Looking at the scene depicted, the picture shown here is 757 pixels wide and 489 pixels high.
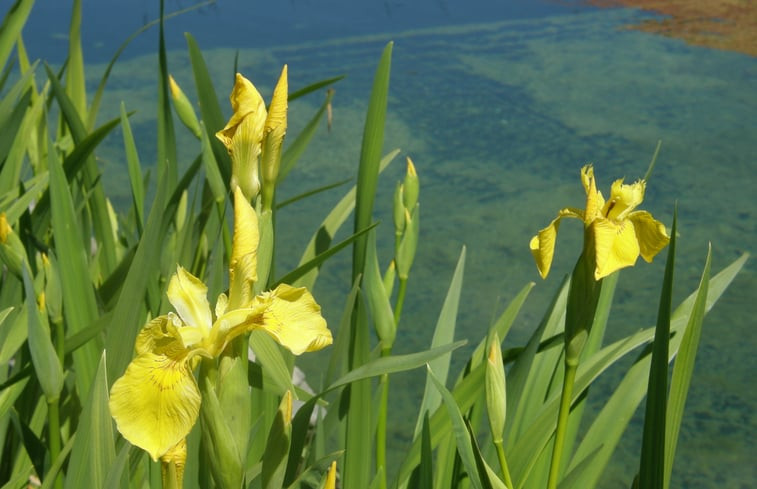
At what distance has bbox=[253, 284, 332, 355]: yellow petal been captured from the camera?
1.29 feet

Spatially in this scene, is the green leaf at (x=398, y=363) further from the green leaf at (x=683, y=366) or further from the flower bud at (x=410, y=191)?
the flower bud at (x=410, y=191)

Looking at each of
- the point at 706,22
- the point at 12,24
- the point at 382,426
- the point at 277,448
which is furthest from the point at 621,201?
the point at 706,22

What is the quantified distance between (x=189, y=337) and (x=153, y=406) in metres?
0.04

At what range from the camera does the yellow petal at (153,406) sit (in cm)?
36

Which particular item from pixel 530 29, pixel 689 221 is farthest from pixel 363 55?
pixel 689 221

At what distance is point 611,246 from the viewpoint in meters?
0.49

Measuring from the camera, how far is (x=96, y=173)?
1007 millimetres

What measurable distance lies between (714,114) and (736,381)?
136 centimetres

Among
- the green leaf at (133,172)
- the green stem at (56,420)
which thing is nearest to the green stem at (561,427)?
the green stem at (56,420)

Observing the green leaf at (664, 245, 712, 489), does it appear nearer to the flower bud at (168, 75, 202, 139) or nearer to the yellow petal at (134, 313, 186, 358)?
the yellow petal at (134, 313, 186, 358)

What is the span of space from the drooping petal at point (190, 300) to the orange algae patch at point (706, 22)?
3.20m

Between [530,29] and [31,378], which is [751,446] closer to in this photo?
[31,378]

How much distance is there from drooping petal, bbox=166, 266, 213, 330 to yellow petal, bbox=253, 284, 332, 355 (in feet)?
0.10

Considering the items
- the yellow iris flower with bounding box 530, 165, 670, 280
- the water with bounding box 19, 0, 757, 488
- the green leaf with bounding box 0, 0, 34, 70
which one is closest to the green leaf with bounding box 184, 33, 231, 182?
the green leaf with bounding box 0, 0, 34, 70
